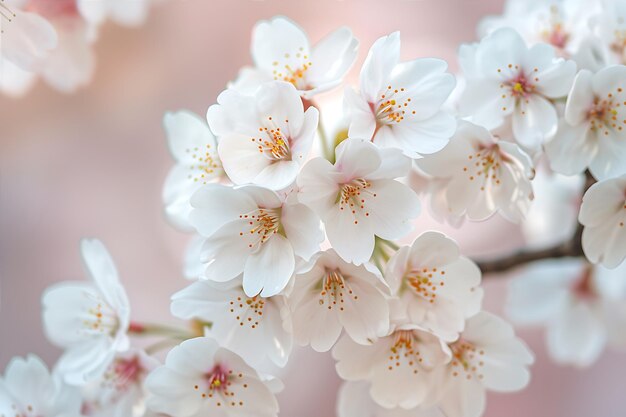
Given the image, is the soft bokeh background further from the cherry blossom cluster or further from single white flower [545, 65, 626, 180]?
single white flower [545, 65, 626, 180]

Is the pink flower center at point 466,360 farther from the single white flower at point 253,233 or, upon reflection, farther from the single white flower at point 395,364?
the single white flower at point 253,233

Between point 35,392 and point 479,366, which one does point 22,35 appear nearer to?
point 35,392

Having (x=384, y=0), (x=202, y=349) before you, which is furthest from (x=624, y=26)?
(x=384, y=0)

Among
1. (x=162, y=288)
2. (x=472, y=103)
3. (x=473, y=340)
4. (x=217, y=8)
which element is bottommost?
(x=162, y=288)

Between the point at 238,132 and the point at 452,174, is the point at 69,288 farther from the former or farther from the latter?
the point at 452,174

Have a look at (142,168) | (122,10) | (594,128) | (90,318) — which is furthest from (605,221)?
(142,168)
